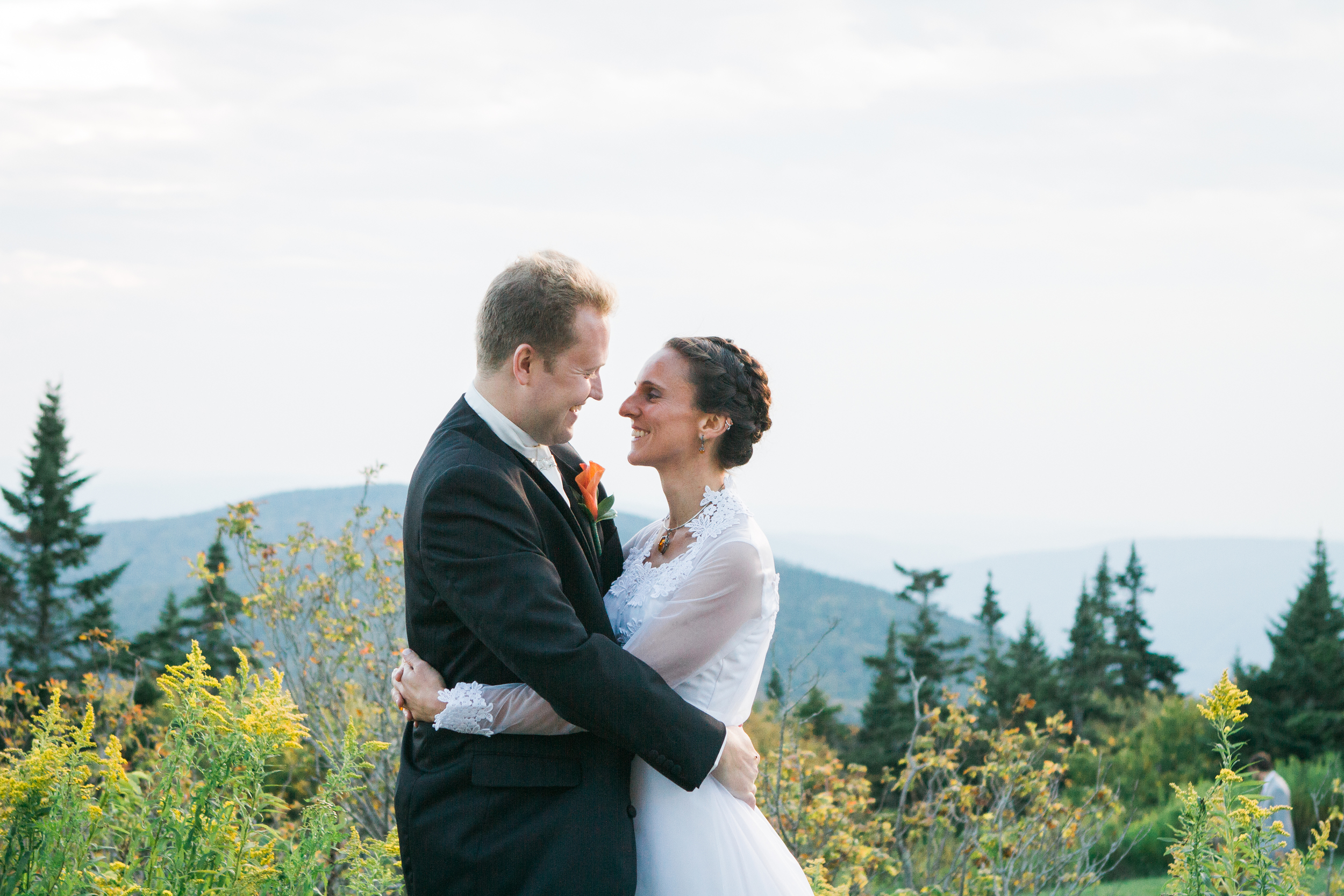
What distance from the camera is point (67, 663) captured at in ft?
106

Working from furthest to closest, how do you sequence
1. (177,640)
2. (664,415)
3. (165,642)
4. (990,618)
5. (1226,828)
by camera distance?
(990,618)
(177,640)
(165,642)
(664,415)
(1226,828)

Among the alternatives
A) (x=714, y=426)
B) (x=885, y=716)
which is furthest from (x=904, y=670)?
(x=714, y=426)

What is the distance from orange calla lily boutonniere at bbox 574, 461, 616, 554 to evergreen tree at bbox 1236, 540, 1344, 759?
49.8 ft

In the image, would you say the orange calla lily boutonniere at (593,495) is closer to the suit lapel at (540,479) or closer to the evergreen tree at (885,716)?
the suit lapel at (540,479)

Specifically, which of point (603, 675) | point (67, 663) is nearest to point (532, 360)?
point (603, 675)

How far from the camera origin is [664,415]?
10.8 ft

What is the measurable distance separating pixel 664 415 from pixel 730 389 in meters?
0.22

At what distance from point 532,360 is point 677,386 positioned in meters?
0.63

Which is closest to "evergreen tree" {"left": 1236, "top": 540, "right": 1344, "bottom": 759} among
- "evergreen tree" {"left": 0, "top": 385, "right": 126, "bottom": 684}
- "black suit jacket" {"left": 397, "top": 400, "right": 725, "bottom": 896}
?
"black suit jacket" {"left": 397, "top": 400, "right": 725, "bottom": 896}

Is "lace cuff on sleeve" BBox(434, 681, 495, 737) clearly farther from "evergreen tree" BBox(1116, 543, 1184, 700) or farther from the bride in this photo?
"evergreen tree" BBox(1116, 543, 1184, 700)

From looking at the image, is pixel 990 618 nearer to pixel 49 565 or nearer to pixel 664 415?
pixel 49 565

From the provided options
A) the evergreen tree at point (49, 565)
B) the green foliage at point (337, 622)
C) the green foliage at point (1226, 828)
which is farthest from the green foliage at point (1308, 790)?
the evergreen tree at point (49, 565)

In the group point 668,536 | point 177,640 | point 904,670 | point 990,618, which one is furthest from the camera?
point 990,618

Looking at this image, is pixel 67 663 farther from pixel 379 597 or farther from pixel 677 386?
pixel 677 386
